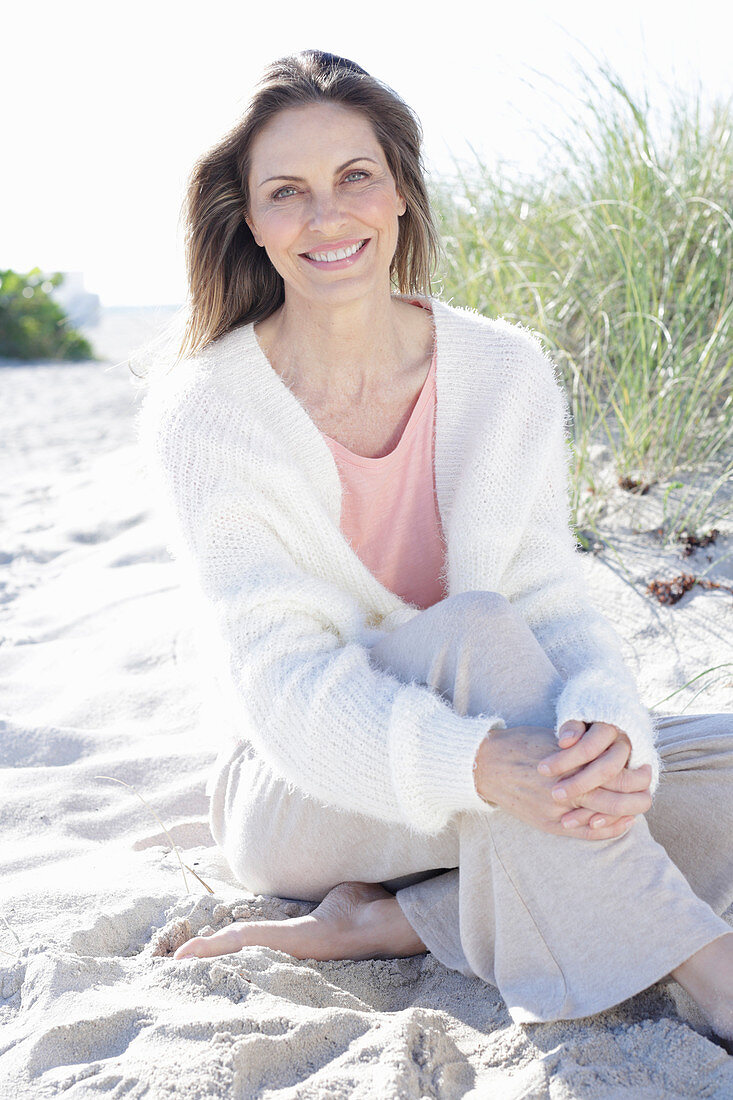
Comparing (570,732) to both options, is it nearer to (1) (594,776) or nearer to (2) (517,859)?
(1) (594,776)

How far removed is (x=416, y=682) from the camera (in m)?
1.90

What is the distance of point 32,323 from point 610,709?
13.7 metres

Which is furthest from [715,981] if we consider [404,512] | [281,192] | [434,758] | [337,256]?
[281,192]

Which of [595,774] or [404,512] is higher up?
[404,512]

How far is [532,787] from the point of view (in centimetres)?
164

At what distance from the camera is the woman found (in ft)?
5.48

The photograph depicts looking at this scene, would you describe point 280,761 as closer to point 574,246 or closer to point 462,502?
point 462,502

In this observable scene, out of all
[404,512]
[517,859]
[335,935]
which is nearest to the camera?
[517,859]

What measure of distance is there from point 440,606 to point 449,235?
11.8 feet

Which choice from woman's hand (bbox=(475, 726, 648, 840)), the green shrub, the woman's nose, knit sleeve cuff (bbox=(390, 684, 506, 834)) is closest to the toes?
knit sleeve cuff (bbox=(390, 684, 506, 834))

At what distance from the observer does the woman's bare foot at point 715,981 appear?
5.22 ft

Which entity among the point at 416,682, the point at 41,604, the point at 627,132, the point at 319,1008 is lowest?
the point at 41,604

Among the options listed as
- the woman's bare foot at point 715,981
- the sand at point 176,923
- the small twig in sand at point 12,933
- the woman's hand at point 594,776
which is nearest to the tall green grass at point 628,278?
the sand at point 176,923

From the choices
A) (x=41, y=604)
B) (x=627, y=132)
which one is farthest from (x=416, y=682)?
(x=627, y=132)
